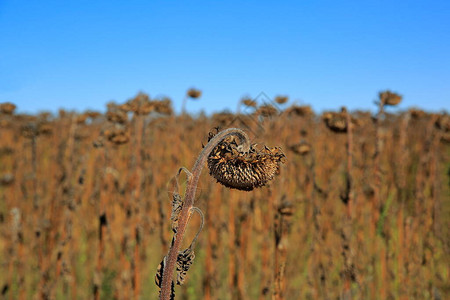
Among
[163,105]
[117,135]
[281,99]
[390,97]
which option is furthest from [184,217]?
[281,99]

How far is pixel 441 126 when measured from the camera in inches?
183

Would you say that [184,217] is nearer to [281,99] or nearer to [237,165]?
[237,165]

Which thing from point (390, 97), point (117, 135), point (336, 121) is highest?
point (390, 97)

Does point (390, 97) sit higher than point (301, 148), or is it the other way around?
point (390, 97)

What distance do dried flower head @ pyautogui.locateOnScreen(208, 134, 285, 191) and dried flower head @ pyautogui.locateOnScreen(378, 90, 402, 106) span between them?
8.00 feet

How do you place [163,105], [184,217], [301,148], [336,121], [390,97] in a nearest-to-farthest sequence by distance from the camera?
[184,217] < [336,121] < [390,97] < [301,148] < [163,105]

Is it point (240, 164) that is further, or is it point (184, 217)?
point (240, 164)

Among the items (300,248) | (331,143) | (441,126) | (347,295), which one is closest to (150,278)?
(300,248)

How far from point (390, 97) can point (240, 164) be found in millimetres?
2579

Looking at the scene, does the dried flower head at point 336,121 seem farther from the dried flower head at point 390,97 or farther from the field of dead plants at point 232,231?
the dried flower head at point 390,97

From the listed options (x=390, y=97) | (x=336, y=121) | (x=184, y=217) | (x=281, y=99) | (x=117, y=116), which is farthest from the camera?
(x=281, y=99)

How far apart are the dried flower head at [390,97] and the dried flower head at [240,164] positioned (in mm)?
2437

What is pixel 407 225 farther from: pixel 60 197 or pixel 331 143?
pixel 331 143

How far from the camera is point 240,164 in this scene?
1.22 m
